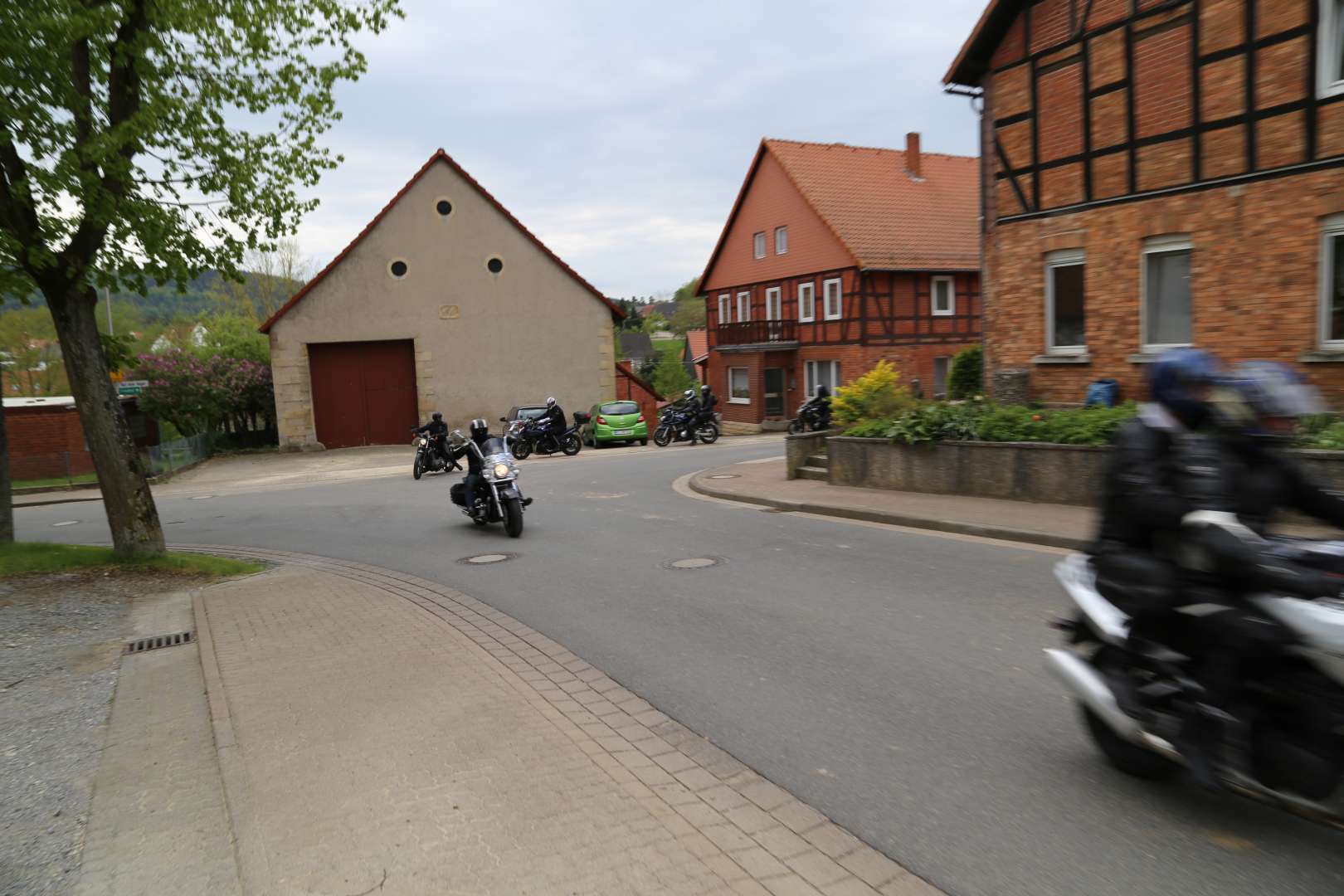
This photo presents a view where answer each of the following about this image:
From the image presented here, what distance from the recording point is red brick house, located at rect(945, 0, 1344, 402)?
1172 centimetres

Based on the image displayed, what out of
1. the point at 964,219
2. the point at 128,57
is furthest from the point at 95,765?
the point at 964,219

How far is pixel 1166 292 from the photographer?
13484 millimetres

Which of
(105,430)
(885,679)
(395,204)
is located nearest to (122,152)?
(105,430)

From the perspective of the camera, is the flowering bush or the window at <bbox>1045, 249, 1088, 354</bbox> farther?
the flowering bush

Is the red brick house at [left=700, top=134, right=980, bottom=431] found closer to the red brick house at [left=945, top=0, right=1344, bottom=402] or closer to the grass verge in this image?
the red brick house at [left=945, top=0, right=1344, bottom=402]

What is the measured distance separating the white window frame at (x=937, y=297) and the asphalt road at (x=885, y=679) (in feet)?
81.5

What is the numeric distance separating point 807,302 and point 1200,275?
24.9m

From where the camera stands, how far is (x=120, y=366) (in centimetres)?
1220

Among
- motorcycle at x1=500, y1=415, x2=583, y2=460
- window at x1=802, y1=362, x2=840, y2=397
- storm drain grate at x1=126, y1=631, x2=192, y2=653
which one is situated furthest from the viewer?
window at x1=802, y1=362, x2=840, y2=397

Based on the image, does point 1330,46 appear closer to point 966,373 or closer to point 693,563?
point 693,563

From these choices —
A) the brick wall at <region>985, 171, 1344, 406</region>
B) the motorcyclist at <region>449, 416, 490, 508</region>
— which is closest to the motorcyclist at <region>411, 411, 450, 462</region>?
the motorcyclist at <region>449, 416, 490, 508</region>

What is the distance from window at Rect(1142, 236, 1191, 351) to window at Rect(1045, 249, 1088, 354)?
995 mm

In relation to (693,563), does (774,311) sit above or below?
above

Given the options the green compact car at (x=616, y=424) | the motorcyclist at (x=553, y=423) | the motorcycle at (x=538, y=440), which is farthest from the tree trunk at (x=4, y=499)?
the green compact car at (x=616, y=424)
